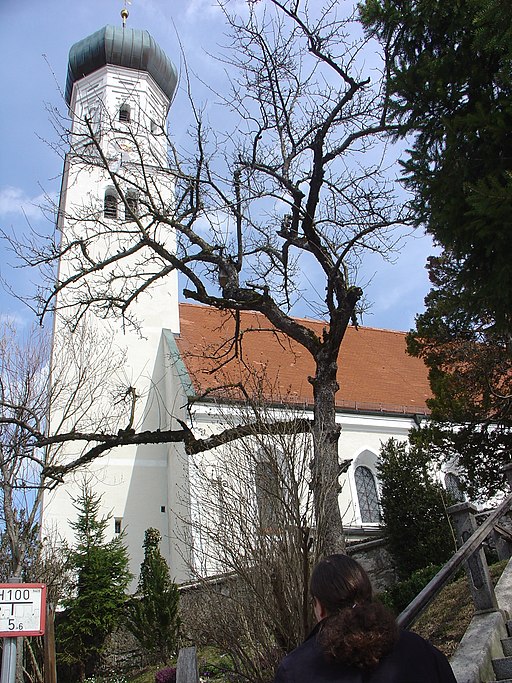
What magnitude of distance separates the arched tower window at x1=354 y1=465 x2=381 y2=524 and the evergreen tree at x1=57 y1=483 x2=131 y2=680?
6659 mm

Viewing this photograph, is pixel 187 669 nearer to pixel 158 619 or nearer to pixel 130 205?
pixel 130 205

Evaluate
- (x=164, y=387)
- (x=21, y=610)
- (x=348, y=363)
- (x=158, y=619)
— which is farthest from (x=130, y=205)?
(x=348, y=363)

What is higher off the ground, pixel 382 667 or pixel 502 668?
pixel 382 667

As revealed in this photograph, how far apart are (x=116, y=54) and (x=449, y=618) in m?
24.8

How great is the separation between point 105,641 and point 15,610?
1047 centimetres

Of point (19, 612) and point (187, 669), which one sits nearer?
point (187, 669)

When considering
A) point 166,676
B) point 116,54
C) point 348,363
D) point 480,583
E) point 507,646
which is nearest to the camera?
point 507,646

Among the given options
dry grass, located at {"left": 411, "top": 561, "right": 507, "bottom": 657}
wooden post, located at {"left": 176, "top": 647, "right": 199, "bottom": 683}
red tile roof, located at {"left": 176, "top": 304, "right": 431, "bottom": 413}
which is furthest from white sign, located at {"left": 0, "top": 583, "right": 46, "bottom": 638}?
red tile roof, located at {"left": 176, "top": 304, "right": 431, "bottom": 413}

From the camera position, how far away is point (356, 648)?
1978 mm

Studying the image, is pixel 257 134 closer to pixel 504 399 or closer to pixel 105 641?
pixel 504 399

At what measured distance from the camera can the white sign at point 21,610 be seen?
13.9 feet

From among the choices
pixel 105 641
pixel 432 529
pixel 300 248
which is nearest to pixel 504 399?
pixel 432 529

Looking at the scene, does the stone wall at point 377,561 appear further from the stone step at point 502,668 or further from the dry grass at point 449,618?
the stone step at point 502,668

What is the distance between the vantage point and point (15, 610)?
429 cm
